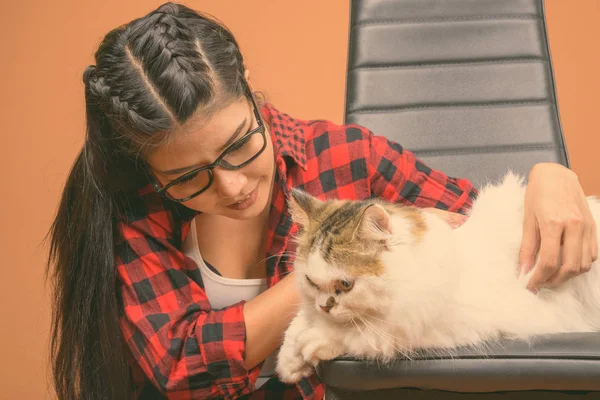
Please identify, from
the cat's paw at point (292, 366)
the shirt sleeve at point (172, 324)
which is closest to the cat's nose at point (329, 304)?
the cat's paw at point (292, 366)

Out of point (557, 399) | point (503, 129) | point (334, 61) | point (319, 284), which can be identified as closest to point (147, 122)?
point (319, 284)

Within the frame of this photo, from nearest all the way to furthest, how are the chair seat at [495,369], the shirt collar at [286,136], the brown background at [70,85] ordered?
the chair seat at [495,369], the shirt collar at [286,136], the brown background at [70,85]

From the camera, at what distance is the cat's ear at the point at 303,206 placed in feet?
3.26

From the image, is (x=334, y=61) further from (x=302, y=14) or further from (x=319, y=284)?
(x=319, y=284)

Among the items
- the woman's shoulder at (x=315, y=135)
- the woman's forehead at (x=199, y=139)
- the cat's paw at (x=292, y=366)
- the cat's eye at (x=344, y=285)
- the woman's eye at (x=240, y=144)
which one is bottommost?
the cat's paw at (x=292, y=366)

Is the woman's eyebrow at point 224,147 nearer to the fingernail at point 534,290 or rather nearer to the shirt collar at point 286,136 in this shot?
the shirt collar at point 286,136

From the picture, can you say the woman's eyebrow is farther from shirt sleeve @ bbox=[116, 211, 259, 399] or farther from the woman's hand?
the woman's hand

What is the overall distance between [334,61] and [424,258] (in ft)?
4.98

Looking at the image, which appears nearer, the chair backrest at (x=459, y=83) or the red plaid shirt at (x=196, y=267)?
the red plaid shirt at (x=196, y=267)

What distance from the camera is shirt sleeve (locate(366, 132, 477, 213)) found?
1.31 metres

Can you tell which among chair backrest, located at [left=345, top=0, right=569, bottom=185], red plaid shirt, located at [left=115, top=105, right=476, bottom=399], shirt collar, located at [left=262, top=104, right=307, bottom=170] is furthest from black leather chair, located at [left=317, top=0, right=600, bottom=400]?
shirt collar, located at [left=262, top=104, right=307, bottom=170]

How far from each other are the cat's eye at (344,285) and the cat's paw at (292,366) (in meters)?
0.14

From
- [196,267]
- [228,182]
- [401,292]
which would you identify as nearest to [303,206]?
[228,182]

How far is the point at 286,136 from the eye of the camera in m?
1.25
